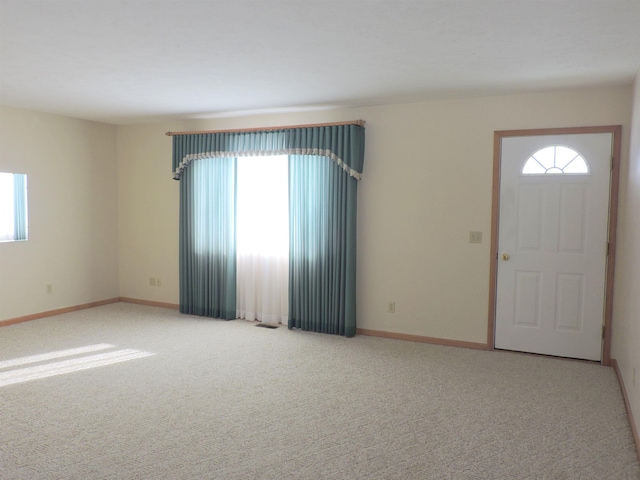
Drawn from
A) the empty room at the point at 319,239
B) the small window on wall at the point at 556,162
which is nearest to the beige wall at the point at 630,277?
the empty room at the point at 319,239

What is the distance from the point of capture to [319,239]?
5.28 metres

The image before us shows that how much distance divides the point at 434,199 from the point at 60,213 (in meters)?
4.31

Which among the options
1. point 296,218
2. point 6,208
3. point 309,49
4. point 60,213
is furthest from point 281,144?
point 6,208

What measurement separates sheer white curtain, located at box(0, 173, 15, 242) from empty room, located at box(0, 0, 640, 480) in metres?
0.03

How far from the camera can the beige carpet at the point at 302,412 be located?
8.74ft

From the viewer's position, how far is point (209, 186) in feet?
19.2

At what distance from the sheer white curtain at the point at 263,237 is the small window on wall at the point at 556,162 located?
2440mm

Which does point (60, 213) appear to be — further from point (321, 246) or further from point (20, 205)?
point (321, 246)

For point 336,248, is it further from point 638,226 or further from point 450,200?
point 638,226

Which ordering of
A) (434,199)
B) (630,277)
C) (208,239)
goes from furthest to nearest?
1. (208,239)
2. (434,199)
3. (630,277)

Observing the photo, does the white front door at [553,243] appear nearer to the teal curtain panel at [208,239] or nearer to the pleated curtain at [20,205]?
the teal curtain panel at [208,239]

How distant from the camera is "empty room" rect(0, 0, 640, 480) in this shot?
2785mm

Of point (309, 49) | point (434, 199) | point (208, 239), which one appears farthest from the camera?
point (208, 239)

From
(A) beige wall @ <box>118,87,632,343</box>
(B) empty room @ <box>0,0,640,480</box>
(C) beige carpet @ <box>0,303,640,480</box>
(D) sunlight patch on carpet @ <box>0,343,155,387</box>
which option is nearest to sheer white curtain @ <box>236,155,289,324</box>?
(B) empty room @ <box>0,0,640,480</box>
